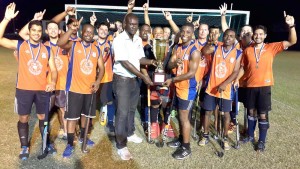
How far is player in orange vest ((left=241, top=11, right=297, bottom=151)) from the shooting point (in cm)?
461

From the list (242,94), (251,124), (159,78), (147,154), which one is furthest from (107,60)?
(251,124)

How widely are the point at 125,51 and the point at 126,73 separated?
1.21ft

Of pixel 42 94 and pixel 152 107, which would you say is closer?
pixel 42 94

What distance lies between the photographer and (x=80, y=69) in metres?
4.27

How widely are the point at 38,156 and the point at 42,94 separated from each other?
3.27 ft

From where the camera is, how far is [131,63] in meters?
4.15

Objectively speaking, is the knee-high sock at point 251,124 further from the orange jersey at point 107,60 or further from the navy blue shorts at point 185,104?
the orange jersey at point 107,60

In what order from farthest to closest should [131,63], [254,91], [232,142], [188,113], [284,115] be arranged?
1. [284,115]
2. [232,142]
3. [254,91]
4. [188,113]
5. [131,63]

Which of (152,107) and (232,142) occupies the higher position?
(152,107)

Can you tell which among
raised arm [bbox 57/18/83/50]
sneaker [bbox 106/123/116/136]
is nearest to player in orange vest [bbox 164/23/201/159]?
sneaker [bbox 106/123/116/136]

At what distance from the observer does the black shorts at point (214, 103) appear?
15.4 ft

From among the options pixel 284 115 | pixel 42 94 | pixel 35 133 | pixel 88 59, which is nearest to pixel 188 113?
pixel 88 59

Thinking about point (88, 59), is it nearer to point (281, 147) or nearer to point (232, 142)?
point (232, 142)

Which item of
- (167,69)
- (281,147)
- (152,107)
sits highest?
(167,69)
